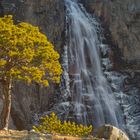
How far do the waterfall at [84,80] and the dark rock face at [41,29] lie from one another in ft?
4.20

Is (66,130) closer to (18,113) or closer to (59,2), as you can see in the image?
(18,113)

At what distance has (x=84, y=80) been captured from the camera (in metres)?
54.7

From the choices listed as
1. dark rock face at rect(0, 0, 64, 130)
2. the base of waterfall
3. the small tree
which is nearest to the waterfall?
dark rock face at rect(0, 0, 64, 130)

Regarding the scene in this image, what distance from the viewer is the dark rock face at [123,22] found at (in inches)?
2279

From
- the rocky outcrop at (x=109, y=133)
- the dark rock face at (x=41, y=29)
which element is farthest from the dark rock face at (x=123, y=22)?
the rocky outcrop at (x=109, y=133)

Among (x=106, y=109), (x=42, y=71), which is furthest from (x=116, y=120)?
(x=42, y=71)

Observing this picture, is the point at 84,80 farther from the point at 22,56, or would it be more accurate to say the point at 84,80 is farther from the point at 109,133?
the point at 109,133

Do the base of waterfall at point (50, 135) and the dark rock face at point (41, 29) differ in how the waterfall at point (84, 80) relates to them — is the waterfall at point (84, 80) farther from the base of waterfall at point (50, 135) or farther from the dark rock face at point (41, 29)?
the base of waterfall at point (50, 135)

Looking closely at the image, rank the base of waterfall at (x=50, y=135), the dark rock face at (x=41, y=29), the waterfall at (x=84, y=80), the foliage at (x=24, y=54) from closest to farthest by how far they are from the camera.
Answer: the base of waterfall at (x=50, y=135), the foliage at (x=24, y=54), the waterfall at (x=84, y=80), the dark rock face at (x=41, y=29)

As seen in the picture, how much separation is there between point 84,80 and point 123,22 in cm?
958

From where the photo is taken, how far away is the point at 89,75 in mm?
55219

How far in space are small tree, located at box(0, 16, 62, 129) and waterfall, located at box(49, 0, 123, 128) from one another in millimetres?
19350

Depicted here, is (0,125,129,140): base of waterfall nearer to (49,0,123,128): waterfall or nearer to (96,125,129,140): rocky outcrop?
(96,125,129,140): rocky outcrop

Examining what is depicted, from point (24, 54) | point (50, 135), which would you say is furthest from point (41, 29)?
point (50, 135)
